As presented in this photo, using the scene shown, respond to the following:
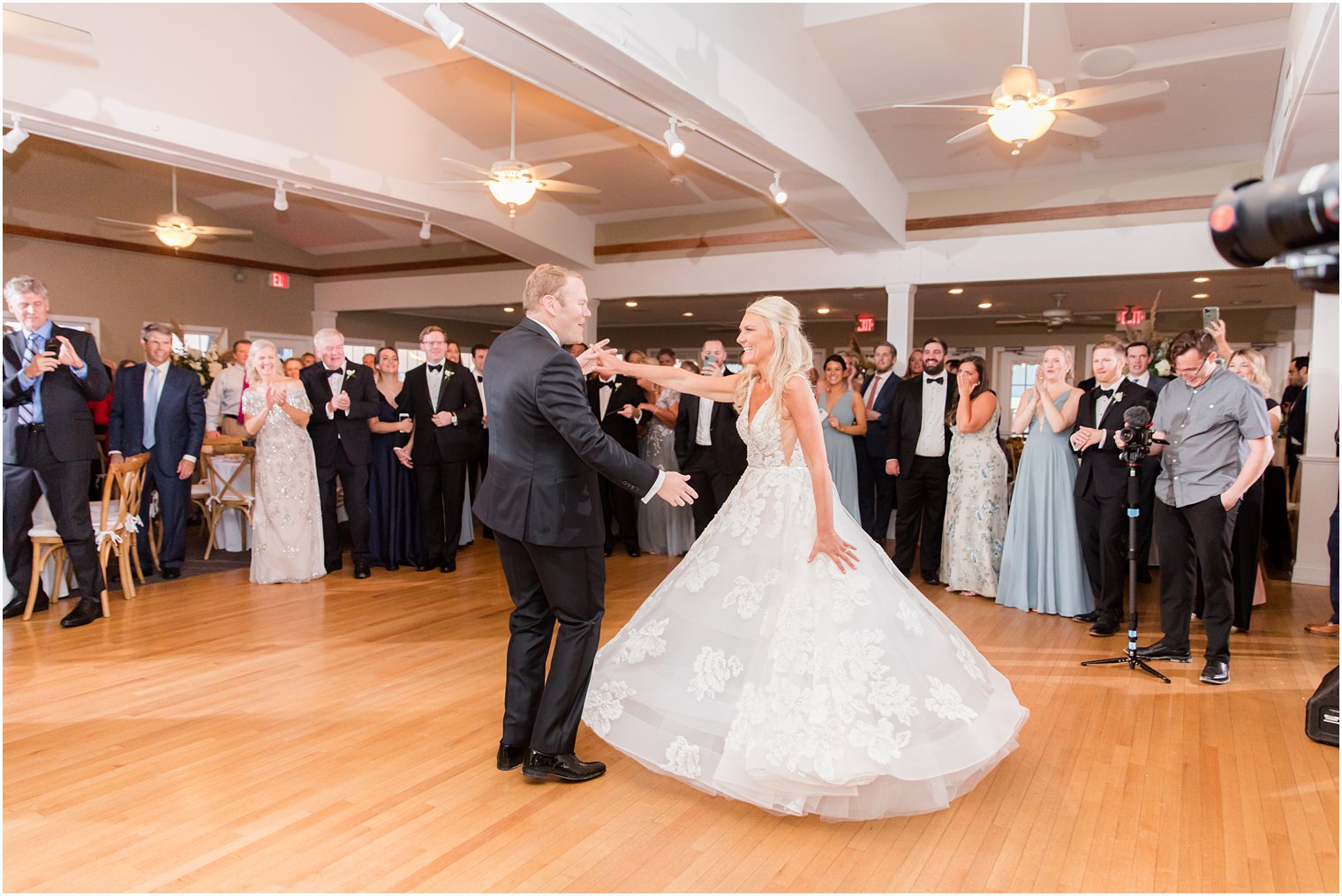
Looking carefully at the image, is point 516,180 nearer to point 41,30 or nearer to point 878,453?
point 41,30

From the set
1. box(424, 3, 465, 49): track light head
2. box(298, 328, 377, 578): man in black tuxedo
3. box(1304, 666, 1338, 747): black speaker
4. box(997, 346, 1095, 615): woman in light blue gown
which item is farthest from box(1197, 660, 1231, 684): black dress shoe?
box(298, 328, 377, 578): man in black tuxedo

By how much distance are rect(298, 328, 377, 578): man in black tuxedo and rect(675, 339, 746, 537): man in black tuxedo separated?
2.19m

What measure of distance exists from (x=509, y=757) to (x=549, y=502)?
91cm

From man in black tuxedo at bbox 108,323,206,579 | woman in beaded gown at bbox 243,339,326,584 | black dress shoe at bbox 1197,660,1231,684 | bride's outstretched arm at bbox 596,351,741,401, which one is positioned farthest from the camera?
woman in beaded gown at bbox 243,339,326,584

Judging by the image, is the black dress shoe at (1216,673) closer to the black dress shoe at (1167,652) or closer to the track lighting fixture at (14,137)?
the black dress shoe at (1167,652)

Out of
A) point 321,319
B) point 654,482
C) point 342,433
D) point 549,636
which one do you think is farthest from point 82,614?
point 321,319

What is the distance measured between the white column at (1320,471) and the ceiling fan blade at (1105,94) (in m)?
2.96

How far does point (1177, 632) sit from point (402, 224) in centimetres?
964

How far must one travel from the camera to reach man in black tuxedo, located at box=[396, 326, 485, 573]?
235 inches

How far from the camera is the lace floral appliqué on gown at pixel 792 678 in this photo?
2400 mm

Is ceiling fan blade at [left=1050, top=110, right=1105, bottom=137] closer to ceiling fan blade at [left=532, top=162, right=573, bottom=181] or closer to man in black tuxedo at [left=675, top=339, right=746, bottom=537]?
man in black tuxedo at [left=675, top=339, right=746, bottom=537]

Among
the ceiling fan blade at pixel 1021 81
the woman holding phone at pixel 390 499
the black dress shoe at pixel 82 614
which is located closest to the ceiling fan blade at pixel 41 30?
the woman holding phone at pixel 390 499

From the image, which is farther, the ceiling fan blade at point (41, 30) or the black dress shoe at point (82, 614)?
the black dress shoe at point (82, 614)

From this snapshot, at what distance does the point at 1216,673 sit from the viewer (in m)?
3.79
